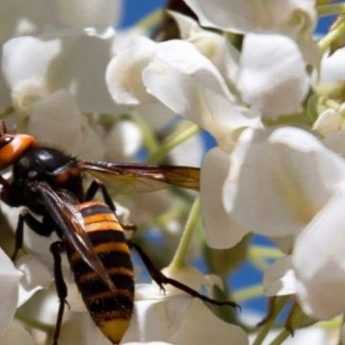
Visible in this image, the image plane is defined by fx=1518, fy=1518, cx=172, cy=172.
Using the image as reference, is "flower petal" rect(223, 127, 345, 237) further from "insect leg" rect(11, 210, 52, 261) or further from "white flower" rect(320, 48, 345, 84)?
"insect leg" rect(11, 210, 52, 261)

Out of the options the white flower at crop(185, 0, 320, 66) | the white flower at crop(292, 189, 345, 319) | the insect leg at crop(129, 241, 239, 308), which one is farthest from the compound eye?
the white flower at crop(292, 189, 345, 319)

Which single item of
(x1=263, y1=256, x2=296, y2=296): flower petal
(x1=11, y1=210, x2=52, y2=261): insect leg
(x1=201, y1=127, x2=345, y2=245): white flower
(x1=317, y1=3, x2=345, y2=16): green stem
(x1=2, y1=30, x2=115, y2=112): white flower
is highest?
(x1=317, y1=3, x2=345, y2=16): green stem

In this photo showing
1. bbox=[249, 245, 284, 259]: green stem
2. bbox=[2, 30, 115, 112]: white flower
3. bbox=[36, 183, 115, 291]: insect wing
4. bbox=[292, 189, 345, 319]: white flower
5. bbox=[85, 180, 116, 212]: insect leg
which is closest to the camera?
bbox=[292, 189, 345, 319]: white flower

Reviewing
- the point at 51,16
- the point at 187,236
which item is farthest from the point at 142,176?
the point at 51,16

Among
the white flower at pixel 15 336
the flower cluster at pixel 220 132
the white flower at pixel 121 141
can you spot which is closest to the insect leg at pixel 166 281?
the flower cluster at pixel 220 132

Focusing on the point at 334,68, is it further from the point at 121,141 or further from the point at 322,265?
the point at 121,141

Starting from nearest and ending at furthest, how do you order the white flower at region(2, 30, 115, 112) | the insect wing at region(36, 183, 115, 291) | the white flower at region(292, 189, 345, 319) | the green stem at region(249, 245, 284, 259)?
the white flower at region(292, 189, 345, 319) → the insect wing at region(36, 183, 115, 291) → the white flower at region(2, 30, 115, 112) → the green stem at region(249, 245, 284, 259)

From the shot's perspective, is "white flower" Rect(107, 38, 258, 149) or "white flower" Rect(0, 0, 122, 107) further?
"white flower" Rect(0, 0, 122, 107)

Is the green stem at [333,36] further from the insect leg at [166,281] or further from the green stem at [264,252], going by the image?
the green stem at [264,252]
